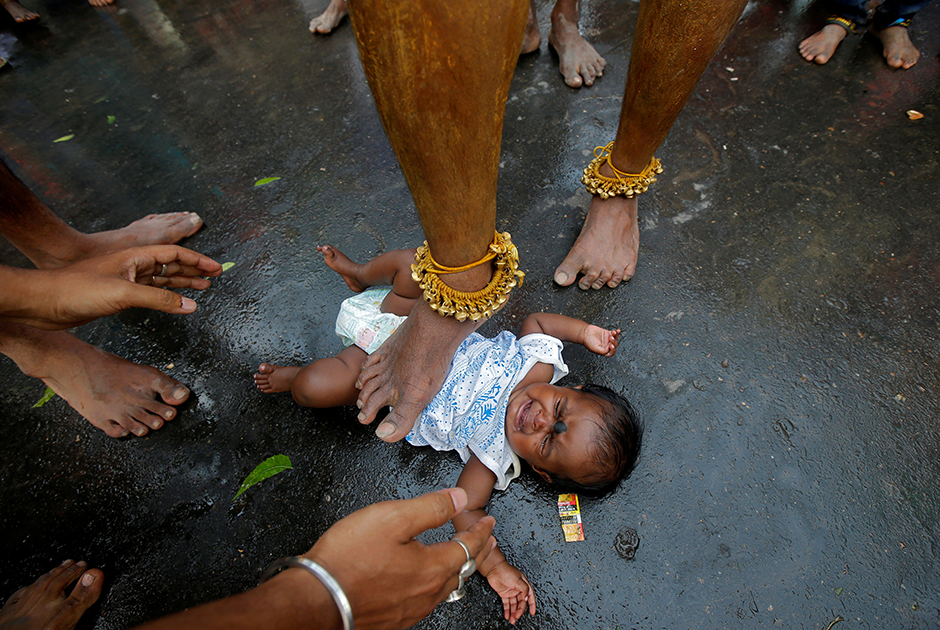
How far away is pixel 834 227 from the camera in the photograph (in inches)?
82.4

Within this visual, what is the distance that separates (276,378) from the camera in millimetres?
1755

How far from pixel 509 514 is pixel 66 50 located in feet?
16.7

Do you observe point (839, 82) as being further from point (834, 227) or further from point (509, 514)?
point (509, 514)

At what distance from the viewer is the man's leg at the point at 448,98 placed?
0.83 metres

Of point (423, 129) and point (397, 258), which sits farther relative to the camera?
point (397, 258)

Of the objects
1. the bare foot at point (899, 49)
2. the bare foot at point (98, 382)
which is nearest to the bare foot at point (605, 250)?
the bare foot at point (98, 382)

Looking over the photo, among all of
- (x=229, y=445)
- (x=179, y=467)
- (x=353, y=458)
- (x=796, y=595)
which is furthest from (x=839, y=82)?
(x=179, y=467)

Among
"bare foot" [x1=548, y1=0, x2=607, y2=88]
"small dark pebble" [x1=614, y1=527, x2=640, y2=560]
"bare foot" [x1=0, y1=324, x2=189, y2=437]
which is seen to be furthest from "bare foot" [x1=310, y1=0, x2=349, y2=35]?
"small dark pebble" [x1=614, y1=527, x2=640, y2=560]

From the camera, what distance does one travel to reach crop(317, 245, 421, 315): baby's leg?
1799 millimetres

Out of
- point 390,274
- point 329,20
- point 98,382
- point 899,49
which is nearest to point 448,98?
point 390,274

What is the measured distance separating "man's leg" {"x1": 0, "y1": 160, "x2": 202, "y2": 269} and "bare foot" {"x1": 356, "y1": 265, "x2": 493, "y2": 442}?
1.50 meters

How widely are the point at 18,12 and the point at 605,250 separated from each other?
5.88 meters

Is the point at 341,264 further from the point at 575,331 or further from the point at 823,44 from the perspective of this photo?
the point at 823,44

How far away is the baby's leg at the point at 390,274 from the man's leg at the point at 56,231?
3.21 ft
